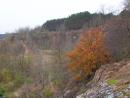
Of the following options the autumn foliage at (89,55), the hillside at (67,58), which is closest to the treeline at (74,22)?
the hillside at (67,58)

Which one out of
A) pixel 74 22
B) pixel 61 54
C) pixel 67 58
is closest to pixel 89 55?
pixel 67 58

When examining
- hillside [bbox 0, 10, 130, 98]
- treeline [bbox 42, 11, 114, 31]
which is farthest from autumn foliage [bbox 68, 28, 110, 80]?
treeline [bbox 42, 11, 114, 31]

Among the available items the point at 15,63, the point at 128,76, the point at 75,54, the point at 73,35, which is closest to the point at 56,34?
the point at 73,35

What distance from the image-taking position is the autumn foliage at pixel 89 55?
50.2 meters

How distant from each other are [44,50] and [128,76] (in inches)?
2300

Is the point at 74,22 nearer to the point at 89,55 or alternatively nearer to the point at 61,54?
the point at 61,54

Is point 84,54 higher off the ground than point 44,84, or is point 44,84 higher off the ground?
point 84,54

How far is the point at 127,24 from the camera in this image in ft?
154

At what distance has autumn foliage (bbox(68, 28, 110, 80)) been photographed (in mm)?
50156

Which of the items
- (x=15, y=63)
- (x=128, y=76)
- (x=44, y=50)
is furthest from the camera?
(x=44, y=50)

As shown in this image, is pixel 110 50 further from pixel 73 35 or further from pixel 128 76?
pixel 73 35

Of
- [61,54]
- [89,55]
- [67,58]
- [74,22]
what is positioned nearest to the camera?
[89,55]

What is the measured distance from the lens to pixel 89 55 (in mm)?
51188

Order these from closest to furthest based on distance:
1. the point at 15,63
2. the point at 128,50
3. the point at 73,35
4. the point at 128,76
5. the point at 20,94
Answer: the point at 128,76 < the point at 128,50 < the point at 20,94 < the point at 15,63 < the point at 73,35
